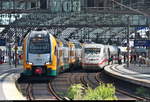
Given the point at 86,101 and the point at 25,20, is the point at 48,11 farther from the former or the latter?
the point at 86,101

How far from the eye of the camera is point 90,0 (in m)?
66.1

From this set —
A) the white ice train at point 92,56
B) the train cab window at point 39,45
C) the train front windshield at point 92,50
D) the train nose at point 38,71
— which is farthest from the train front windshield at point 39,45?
the train front windshield at point 92,50

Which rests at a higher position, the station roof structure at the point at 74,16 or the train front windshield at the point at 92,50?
the station roof structure at the point at 74,16

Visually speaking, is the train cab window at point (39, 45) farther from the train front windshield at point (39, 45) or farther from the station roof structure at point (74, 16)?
the station roof structure at point (74, 16)

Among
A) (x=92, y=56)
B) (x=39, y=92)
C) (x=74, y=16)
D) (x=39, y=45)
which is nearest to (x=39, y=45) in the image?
(x=39, y=45)

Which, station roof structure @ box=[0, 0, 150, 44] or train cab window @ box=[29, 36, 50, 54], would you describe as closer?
train cab window @ box=[29, 36, 50, 54]

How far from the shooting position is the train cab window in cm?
3048

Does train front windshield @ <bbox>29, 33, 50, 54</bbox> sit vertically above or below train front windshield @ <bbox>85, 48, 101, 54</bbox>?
above

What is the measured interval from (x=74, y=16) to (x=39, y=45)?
48.5m

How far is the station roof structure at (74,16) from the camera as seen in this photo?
61438 mm

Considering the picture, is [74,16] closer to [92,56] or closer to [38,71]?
[92,56]

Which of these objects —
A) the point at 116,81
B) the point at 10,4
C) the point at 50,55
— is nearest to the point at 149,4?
the point at 10,4

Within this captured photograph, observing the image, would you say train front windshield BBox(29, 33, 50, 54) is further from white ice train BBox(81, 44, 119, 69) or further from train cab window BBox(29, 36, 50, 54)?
white ice train BBox(81, 44, 119, 69)

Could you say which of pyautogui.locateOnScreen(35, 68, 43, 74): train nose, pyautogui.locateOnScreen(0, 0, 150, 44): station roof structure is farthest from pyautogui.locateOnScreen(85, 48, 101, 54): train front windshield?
pyautogui.locateOnScreen(35, 68, 43, 74): train nose
